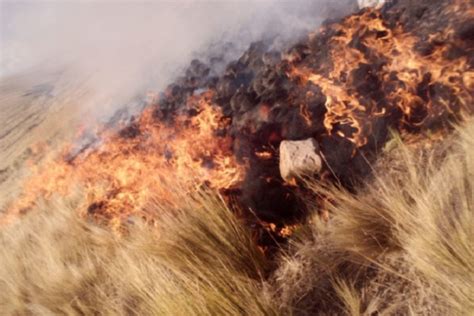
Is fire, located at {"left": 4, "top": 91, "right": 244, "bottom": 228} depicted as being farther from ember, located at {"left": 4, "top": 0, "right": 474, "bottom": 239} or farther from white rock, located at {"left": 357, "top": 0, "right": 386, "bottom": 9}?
white rock, located at {"left": 357, "top": 0, "right": 386, "bottom": 9}

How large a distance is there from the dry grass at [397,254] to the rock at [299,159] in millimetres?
672

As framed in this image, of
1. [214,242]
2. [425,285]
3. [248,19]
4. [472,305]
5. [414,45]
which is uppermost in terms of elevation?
[248,19]

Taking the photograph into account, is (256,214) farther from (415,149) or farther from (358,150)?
(415,149)

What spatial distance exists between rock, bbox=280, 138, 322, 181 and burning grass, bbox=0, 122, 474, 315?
0.53 metres

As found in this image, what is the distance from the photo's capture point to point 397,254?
2334 millimetres

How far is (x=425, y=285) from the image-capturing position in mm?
2098

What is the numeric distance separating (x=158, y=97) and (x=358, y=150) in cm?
424

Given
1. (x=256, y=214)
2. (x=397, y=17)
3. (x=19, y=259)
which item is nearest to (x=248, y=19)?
(x=397, y=17)

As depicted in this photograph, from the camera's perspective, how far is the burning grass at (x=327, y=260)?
2.02 m

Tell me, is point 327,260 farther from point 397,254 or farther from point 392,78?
point 392,78

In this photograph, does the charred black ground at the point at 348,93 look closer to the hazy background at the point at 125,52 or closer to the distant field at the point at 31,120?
the hazy background at the point at 125,52

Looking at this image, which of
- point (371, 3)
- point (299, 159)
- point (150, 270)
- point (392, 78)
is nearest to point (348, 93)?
point (392, 78)

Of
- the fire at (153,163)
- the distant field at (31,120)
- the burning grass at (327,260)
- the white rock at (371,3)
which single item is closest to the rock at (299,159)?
the fire at (153,163)

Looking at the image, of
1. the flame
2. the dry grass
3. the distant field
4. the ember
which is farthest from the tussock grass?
the distant field
